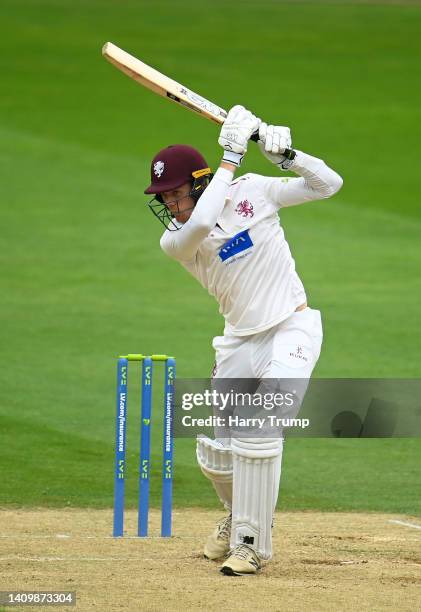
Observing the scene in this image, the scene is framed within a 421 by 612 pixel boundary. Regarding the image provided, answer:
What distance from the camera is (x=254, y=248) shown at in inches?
211

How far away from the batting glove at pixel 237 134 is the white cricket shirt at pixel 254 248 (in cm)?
19

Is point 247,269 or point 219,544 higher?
point 247,269

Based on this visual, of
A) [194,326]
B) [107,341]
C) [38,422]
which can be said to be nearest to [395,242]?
[194,326]

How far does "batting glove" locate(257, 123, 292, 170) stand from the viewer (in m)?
5.25

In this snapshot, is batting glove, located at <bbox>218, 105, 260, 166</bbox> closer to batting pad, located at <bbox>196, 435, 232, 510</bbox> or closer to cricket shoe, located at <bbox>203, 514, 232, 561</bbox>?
batting pad, located at <bbox>196, 435, 232, 510</bbox>

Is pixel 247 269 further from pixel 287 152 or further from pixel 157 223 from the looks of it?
pixel 157 223

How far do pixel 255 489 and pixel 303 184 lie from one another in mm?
1358

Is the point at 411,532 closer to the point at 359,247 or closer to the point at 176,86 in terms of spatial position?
the point at 176,86

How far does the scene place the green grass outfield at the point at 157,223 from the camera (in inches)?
358

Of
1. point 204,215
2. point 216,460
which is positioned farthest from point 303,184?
point 216,460

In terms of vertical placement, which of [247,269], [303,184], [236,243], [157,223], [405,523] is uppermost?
[157,223]

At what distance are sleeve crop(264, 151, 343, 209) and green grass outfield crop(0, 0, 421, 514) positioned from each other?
3017 mm

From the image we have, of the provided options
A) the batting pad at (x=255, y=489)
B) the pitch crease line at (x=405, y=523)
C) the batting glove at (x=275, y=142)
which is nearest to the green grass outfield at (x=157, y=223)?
the pitch crease line at (x=405, y=523)

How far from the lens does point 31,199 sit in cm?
1788
